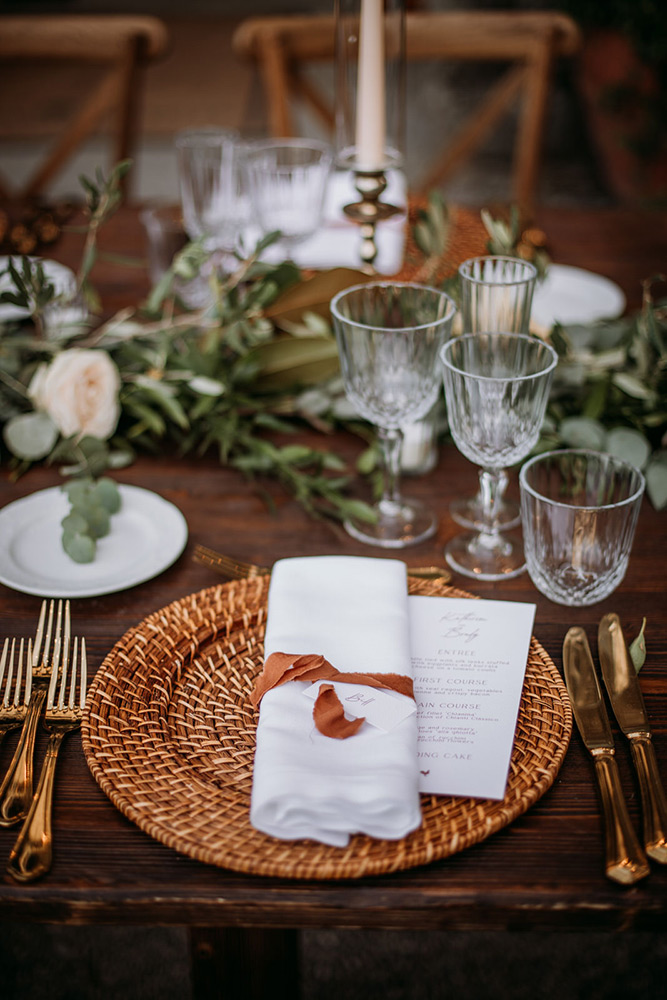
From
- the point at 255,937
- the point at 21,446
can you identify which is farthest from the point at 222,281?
the point at 255,937

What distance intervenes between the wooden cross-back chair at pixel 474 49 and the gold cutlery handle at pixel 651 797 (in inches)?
63.6

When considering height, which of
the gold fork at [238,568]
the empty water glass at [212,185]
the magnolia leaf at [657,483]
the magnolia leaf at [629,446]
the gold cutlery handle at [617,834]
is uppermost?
the empty water glass at [212,185]

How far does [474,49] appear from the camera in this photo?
2.06 meters

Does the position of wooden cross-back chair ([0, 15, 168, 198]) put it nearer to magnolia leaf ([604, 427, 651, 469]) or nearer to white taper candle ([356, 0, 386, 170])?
white taper candle ([356, 0, 386, 170])

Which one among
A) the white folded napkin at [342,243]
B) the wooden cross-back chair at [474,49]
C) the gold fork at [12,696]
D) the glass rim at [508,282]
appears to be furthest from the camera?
the wooden cross-back chair at [474,49]

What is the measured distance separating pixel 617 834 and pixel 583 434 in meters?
0.49

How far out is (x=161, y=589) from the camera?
0.83 m

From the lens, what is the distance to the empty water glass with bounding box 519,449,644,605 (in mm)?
737

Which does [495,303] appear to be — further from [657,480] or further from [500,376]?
[657,480]

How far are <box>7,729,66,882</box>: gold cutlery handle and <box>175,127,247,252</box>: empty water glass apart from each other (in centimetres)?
83

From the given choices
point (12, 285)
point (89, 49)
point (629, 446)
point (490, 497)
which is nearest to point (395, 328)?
point (490, 497)

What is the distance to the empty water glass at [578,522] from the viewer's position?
0.74 metres

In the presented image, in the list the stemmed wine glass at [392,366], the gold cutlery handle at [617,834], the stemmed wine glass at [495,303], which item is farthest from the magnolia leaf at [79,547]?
the gold cutlery handle at [617,834]

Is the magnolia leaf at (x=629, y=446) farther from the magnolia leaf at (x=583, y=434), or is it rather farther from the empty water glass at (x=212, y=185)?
the empty water glass at (x=212, y=185)
